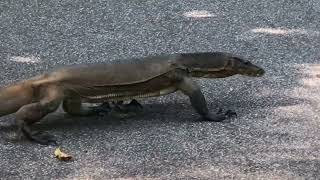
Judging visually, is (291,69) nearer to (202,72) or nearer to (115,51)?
(202,72)

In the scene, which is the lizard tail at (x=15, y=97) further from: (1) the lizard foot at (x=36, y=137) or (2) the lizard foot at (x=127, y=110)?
(2) the lizard foot at (x=127, y=110)

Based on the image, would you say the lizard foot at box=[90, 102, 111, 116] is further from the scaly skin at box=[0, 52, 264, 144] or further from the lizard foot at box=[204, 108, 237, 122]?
the lizard foot at box=[204, 108, 237, 122]

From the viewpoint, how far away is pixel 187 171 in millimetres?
3701

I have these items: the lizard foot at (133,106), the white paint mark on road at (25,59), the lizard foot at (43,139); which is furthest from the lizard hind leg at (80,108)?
the white paint mark on road at (25,59)

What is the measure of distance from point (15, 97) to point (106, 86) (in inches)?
20.5

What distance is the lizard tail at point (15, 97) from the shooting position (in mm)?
4098

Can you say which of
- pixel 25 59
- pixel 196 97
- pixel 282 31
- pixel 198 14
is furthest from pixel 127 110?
pixel 198 14

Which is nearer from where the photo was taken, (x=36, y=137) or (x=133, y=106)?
(x=36, y=137)

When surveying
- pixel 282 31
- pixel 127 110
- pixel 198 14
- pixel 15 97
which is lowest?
pixel 127 110

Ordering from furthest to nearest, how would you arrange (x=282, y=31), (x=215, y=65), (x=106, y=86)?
(x=282, y=31) → (x=215, y=65) → (x=106, y=86)

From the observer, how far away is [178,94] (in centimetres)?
473

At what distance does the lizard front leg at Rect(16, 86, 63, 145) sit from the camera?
4016mm

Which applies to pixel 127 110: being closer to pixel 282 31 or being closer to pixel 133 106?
pixel 133 106

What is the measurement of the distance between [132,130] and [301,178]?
3.47ft
